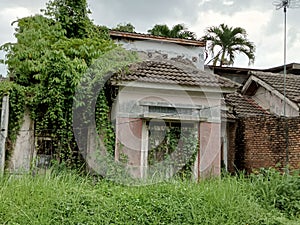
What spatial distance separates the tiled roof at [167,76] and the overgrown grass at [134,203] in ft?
11.2

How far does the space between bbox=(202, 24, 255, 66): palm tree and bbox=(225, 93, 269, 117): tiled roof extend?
6341 mm

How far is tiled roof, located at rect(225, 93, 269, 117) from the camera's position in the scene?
15.6 m

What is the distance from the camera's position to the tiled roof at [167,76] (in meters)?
11.8

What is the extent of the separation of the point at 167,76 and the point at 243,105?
532 cm

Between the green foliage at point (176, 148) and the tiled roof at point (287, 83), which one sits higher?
the tiled roof at point (287, 83)

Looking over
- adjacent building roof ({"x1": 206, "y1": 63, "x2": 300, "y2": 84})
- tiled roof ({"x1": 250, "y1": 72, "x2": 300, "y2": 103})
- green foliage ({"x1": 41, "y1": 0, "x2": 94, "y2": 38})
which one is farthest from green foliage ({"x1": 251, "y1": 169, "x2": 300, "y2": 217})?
adjacent building roof ({"x1": 206, "y1": 63, "x2": 300, "y2": 84})

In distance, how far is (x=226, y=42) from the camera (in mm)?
23344

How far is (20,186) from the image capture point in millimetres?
8539

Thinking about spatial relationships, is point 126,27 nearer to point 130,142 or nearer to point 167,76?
point 167,76

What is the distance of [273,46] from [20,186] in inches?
357

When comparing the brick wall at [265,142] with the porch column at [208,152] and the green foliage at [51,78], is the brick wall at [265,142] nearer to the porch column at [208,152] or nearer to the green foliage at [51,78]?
the porch column at [208,152]

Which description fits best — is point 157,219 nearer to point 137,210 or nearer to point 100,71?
point 137,210

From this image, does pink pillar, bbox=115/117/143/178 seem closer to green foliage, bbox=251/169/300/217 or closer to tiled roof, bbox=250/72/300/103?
green foliage, bbox=251/169/300/217

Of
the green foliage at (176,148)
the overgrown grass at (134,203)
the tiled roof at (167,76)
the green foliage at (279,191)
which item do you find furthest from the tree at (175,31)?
the overgrown grass at (134,203)
